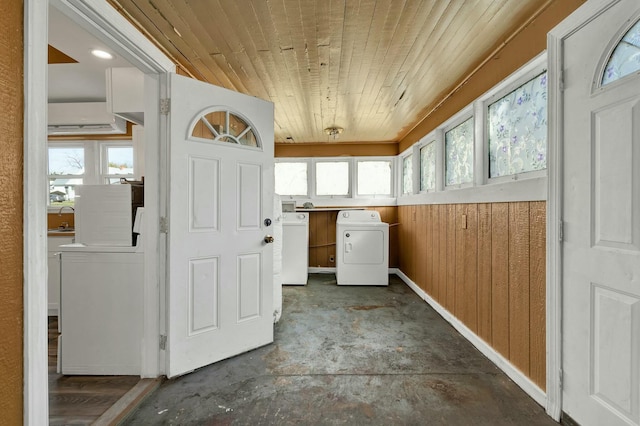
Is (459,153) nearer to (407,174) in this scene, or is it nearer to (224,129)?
(407,174)

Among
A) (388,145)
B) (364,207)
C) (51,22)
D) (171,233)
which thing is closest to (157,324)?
(171,233)

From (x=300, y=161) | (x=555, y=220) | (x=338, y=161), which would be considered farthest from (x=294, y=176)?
(x=555, y=220)

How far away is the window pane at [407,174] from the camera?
13.9 ft

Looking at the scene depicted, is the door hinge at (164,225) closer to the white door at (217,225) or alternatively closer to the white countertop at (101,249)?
the white door at (217,225)

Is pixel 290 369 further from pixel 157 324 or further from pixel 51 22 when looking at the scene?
pixel 51 22

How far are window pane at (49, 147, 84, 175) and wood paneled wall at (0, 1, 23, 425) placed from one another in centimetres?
360

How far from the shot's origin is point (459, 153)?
110 inches

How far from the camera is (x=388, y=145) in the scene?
191 inches

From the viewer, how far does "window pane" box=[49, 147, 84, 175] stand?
12.5 feet

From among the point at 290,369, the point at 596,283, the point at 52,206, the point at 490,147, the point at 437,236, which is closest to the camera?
the point at 596,283

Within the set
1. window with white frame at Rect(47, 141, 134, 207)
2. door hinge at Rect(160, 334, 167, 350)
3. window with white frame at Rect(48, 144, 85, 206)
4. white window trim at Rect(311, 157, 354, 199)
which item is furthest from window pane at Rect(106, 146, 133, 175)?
door hinge at Rect(160, 334, 167, 350)

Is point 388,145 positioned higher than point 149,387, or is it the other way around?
point 388,145

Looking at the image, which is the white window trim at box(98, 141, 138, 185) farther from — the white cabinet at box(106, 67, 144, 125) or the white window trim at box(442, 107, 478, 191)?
the white window trim at box(442, 107, 478, 191)

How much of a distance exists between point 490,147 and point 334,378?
2.04m
